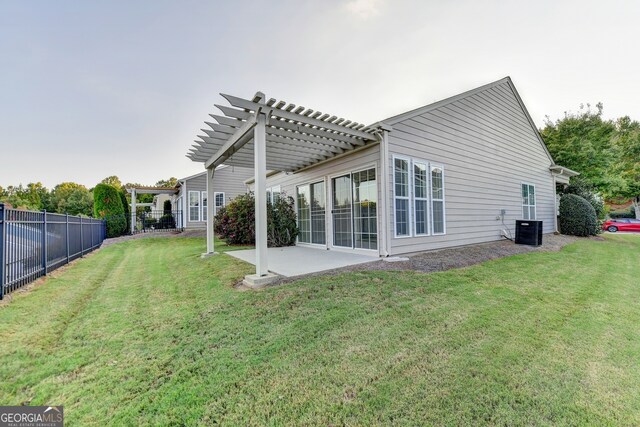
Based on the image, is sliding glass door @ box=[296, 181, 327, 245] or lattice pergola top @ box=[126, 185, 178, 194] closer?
sliding glass door @ box=[296, 181, 327, 245]

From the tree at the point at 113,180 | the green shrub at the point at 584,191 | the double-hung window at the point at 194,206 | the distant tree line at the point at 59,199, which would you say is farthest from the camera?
the tree at the point at 113,180

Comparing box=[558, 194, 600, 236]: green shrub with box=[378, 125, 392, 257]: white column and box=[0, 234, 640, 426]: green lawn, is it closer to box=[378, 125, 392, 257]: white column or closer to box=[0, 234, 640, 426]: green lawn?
box=[0, 234, 640, 426]: green lawn

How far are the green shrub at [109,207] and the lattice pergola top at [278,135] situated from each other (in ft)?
34.2

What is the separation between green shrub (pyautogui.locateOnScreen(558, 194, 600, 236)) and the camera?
11.3 m

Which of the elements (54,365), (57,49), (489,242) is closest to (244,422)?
(54,365)

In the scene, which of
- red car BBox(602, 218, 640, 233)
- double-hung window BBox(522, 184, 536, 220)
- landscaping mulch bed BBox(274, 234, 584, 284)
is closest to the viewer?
landscaping mulch bed BBox(274, 234, 584, 284)

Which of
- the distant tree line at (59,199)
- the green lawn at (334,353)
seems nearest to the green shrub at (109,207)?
the green lawn at (334,353)

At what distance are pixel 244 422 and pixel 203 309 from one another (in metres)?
2.10

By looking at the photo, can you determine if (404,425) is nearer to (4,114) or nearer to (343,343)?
(343,343)

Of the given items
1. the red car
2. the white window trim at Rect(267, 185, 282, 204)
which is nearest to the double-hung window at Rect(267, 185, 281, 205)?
the white window trim at Rect(267, 185, 282, 204)

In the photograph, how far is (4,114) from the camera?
1008 cm

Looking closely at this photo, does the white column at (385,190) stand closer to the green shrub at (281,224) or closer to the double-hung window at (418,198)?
the double-hung window at (418,198)
